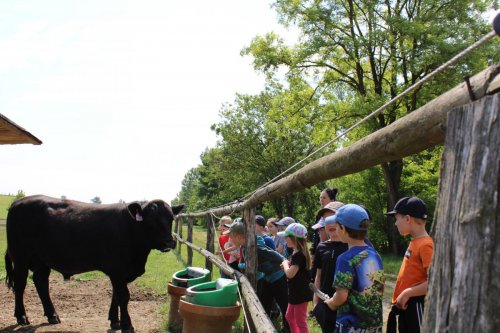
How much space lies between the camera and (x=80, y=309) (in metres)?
7.69

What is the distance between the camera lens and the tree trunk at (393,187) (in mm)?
18547

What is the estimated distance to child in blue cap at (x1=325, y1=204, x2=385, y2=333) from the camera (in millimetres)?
3082

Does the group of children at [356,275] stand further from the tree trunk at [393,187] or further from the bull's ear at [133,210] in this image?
the tree trunk at [393,187]

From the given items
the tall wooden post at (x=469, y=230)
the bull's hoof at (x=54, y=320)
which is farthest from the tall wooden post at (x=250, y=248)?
the tall wooden post at (x=469, y=230)

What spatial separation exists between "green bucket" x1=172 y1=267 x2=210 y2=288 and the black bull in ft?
1.60

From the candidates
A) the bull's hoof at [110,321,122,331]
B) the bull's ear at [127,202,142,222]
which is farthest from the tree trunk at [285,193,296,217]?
the bull's hoof at [110,321,122,331]

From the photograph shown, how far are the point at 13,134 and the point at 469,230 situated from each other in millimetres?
5912

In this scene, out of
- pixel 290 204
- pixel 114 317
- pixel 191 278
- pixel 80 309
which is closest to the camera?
pixel 191 278

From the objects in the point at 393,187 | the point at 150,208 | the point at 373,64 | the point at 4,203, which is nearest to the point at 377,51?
the point at 373,64

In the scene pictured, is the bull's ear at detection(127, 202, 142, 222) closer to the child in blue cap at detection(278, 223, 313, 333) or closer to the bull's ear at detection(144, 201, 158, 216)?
the bull's ear at detection(144, 201, 158, 216)

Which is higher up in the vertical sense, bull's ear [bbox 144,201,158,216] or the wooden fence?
the wooden fence

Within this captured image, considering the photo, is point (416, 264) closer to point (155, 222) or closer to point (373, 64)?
point (155, 222)

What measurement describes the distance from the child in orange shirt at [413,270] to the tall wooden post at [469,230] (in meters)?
2.20

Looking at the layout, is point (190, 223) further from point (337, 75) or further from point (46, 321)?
point (337, 75)
